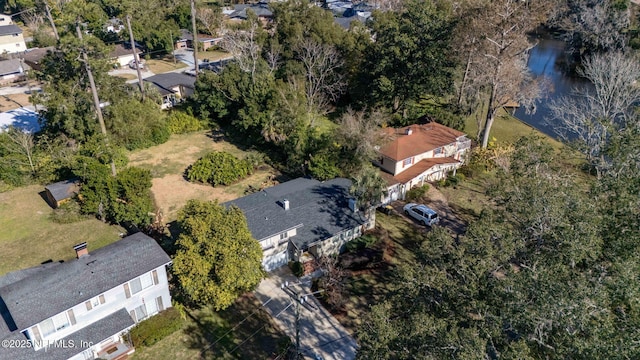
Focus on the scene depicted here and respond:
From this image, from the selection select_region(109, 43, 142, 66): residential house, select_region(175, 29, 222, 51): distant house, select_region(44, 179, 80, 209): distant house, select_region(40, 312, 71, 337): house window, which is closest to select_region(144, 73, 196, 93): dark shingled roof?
select_region(109, 43, 142, 66): residential house

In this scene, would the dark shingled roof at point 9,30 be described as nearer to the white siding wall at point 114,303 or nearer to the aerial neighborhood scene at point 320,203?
the aerial neighborhood scene at point 320,203

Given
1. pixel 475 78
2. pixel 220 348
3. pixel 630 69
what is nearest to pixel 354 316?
pixel 220 348

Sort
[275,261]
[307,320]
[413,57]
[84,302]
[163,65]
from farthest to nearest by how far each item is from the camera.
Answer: [163,65] → [413,57] → [275,261] → [307,320] → [84,302]

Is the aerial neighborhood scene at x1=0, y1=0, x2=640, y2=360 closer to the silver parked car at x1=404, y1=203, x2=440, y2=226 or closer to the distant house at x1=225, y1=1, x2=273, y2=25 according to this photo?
the silver parked car at x1=404, y1=203, x2=440, y2=226

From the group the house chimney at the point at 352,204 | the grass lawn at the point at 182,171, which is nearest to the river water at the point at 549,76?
the house chimney at the point at 352,204

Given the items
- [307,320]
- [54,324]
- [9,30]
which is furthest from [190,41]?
[307,320]

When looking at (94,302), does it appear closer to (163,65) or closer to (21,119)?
(21,119)
